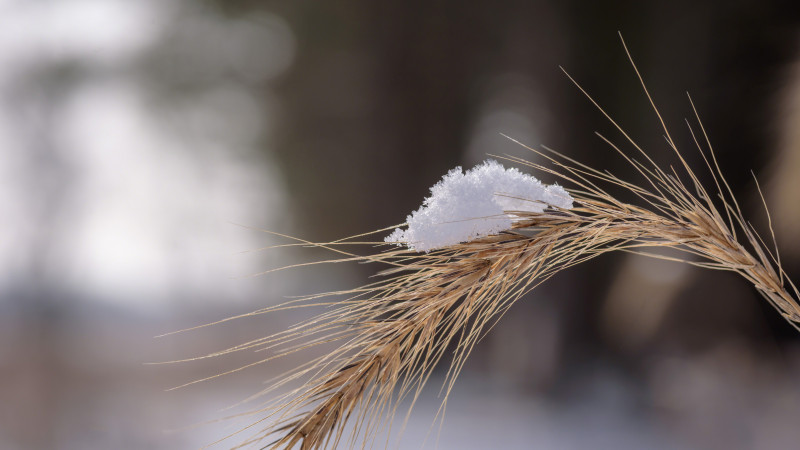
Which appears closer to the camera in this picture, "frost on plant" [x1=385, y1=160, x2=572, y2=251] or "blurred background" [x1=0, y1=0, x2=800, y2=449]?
"frost on plant" [x1=385, y1=160, x2=572, y2=251]

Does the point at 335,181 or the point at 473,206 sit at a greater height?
the point at 335,181

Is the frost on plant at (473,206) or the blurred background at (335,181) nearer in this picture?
the frost on plant at (473,206)

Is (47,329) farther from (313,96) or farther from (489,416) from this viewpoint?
(489,416)

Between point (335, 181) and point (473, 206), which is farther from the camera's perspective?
point (335, 181)
